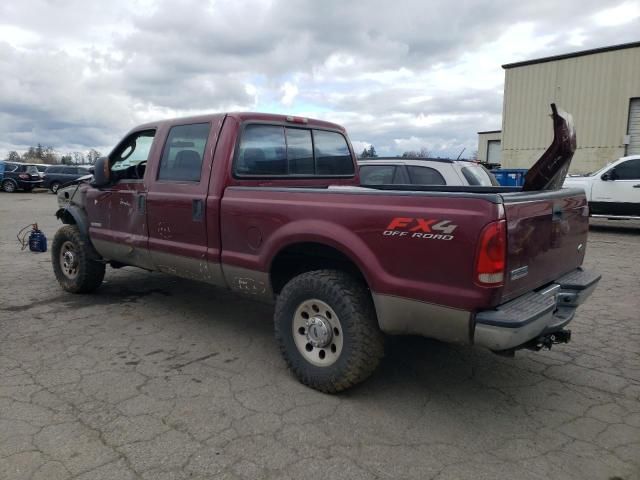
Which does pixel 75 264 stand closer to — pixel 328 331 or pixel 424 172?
pixel 328 331

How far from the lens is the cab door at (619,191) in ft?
39.5

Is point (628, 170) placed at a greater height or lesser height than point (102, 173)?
lesser

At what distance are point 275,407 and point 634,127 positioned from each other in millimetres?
20991

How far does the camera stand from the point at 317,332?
3453 millimetres

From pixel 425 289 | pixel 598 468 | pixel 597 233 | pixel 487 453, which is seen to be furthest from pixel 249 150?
pixel 597 233

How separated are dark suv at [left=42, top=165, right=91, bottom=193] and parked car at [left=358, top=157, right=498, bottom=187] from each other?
2448 centimetres

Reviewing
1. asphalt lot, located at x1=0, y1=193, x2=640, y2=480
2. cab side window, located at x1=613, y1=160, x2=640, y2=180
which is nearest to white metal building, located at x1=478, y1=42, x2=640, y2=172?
cab side window, located at x1=613, y1=160, x2=640, y2=180

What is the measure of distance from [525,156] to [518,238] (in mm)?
21542

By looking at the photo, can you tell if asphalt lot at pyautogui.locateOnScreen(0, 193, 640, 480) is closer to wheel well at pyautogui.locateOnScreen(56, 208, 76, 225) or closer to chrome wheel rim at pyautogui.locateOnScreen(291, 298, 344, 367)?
chrome wheel rim at pyautogui.locateOnScreen(291, 298, 344, 367)

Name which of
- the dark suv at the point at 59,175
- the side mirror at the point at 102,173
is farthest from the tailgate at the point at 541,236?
the dark suv at the point at 59,175

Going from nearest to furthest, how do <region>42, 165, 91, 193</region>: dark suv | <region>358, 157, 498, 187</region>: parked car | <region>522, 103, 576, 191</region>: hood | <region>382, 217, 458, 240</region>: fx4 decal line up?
<region>382, 217, 458, 240</region>: fx4 decal → <region>522, 103, 576, 191</region>: hood → <region>358, 157, 498, 187</region>: parked car → <region>42, 165, 91, 193</region>: dark suv

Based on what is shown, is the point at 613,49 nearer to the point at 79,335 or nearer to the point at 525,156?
the point at 525,156

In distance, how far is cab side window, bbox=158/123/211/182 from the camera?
434 centimetres

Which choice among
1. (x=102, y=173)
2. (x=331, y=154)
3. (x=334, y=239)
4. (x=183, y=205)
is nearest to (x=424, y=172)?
(x=331, y=154)
